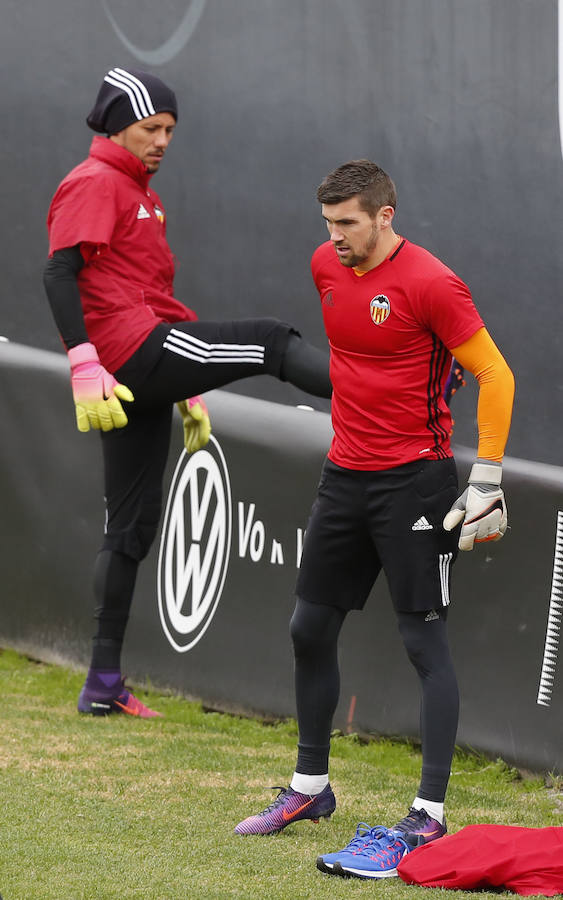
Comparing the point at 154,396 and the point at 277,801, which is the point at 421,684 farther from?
the point at 154,396

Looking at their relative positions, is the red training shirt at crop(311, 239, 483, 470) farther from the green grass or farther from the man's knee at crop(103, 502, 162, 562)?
the man's knee at crop(103, 502, 162, 562)

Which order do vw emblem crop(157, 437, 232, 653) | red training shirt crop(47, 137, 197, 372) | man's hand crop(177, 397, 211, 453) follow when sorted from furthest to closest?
1. vw emblem crop(157, 437, 232, 653)
2. man's hand crop(177, 397, 211, 453)
3. red training shirt crop(47, 137, 197, 372)

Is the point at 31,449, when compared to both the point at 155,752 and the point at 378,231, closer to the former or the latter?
the point at 155,752

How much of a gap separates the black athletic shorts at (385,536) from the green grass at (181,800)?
706mm

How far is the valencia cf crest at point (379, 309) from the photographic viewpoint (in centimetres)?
393

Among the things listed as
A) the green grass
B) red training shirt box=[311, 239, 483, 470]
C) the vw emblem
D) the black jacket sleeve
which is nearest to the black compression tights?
the green grass

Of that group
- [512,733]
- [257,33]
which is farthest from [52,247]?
[512,733]

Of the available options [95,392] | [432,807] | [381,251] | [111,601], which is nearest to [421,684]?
[432,807]

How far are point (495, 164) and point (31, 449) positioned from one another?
2.66 m

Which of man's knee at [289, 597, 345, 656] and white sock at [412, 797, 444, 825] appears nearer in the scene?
white sock at [412, 797, 444, 825]

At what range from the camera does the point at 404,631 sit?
411 centimetres

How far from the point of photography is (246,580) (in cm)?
577

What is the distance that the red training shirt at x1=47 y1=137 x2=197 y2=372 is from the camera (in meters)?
5.09

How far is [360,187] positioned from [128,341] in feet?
4.60
